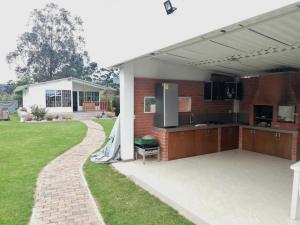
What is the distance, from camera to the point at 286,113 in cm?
691

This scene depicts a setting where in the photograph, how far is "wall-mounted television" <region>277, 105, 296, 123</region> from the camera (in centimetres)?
677

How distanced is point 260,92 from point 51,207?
21.0 ft

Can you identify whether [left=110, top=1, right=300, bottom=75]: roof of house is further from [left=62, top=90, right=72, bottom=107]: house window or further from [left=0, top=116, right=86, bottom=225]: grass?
[left=62, top=90, right=72, bottom=107]: house window

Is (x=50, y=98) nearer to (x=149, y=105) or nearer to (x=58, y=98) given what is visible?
(x=58, y=98)

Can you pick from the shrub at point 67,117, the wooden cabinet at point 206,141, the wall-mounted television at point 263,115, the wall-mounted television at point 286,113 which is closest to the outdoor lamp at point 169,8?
the wooden cabinet at point 206,141

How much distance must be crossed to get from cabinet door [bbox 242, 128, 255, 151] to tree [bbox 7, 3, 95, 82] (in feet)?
99.1

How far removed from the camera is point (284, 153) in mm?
6953

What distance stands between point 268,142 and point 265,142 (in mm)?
100

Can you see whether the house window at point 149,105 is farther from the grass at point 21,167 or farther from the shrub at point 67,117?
the shrub at point 67,117

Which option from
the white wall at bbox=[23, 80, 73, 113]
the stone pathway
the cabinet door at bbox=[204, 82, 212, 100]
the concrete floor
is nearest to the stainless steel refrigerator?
the concrete floor

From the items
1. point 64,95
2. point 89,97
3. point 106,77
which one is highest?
point 106,77

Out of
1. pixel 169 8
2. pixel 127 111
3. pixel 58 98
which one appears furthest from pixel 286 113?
pixel 58 98

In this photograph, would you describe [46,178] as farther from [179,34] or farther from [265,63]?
[265,63]

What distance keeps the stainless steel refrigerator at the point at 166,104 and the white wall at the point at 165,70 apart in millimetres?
494
